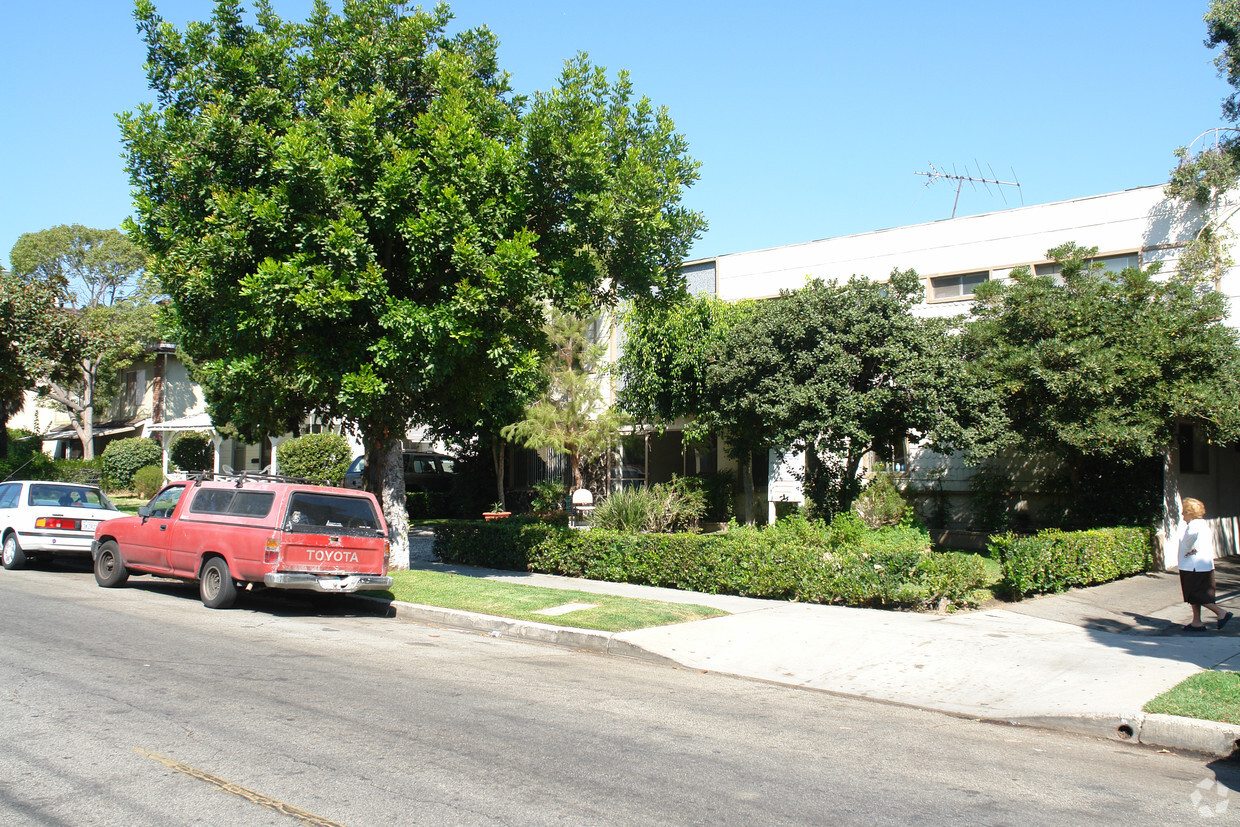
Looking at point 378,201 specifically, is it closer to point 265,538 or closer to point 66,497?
point 265,538

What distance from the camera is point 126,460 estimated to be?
34812mm

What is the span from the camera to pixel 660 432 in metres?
21.5

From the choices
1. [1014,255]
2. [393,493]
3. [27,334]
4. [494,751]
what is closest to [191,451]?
[27,334]

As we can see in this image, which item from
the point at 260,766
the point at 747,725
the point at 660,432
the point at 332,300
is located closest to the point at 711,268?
the point at 660,432

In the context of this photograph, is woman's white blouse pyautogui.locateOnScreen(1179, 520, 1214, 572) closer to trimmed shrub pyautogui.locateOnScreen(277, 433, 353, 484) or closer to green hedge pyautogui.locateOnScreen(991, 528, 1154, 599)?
green hedge pyautogui.locateOnScreen(991, 528, 1154, 599)

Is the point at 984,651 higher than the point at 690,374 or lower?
lower

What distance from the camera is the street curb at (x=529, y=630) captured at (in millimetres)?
9766

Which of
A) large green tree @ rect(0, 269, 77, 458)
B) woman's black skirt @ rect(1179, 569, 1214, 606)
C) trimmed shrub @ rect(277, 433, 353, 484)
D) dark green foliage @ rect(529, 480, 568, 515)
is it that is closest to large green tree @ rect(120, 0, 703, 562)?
woman's black skirt @ rect(1179, 569, 1214, 606)

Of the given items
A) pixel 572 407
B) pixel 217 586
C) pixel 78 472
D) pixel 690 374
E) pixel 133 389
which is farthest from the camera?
pixel 133 389

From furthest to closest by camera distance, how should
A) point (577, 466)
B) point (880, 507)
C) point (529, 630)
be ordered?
point (577, 466), point (880, 507), point (529, 630)

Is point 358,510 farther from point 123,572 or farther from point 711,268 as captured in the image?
point 711,268

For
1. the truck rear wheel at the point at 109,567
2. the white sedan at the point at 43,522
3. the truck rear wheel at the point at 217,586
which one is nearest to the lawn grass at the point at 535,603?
the truck rear wheel at the point at 217,586

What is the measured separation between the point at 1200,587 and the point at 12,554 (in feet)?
57.9

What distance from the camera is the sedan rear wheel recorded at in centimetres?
1491
